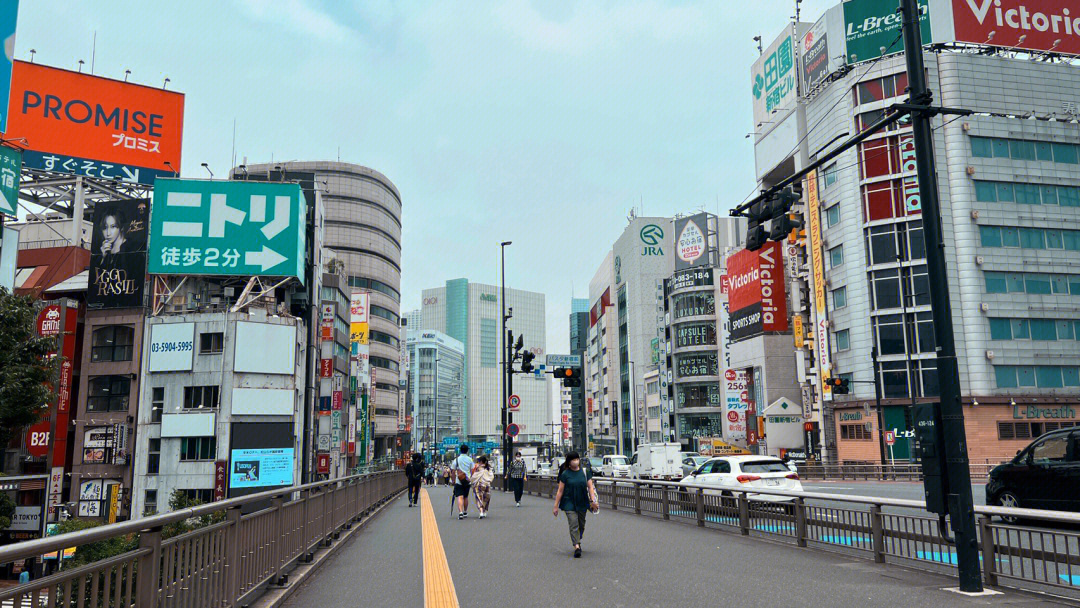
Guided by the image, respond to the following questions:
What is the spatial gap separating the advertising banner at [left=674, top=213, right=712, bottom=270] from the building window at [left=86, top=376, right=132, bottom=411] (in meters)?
63.9

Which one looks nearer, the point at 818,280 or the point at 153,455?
the point at 153,455

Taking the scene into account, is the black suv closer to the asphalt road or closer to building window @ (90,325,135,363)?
the asphalt road

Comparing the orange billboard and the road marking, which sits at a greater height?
the orange billboard

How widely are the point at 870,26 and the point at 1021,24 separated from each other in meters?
10.5

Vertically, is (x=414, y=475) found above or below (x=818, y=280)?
below

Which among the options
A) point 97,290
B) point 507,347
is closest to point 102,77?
point 97,290

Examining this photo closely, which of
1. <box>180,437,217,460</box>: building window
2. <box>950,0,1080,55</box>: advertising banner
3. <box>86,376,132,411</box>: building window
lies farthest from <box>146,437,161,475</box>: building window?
<box>950,0,1080,55</box>: advertising banner

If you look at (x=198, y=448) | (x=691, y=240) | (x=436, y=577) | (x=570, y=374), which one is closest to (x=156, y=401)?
(x=198, y=448)

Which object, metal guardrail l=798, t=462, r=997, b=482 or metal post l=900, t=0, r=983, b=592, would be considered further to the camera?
metal guardrail l=798, t=462, r=997, b=482

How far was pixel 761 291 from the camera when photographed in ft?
212

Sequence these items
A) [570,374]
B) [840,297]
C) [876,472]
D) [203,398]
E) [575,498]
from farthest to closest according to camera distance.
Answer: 1. [840,297]
2. [203,398]
3. [876,472]
4. [570,374]
5. [575,498]

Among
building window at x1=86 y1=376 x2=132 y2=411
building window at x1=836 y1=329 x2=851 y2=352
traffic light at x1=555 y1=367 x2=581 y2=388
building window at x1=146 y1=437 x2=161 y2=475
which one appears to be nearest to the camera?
traffic light at x1=555 y1=367 x2=581 y2=388

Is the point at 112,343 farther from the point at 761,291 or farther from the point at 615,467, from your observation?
the point at 761,291

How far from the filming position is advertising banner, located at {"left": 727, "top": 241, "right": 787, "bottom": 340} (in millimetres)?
64188
